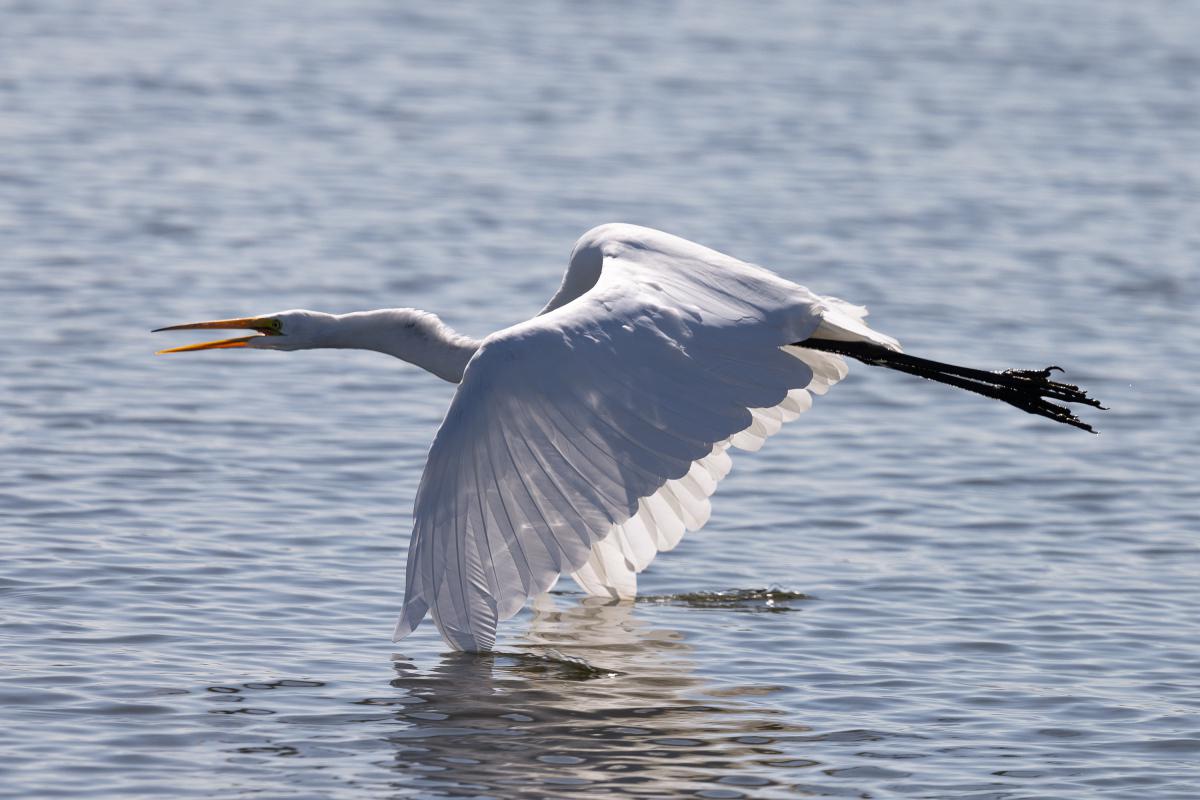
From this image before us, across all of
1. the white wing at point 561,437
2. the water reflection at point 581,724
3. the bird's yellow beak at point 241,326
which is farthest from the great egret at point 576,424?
the bird's yellow beak at point 241,326

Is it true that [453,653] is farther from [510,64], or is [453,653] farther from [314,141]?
[510,64]

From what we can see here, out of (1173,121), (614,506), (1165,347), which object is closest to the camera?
(614,506)

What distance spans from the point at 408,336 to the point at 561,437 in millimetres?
1773

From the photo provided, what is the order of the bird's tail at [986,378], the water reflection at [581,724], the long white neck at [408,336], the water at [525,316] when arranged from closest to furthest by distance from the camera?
1. the water reflection at [581,724]
2. the water at [525,316]
3. the bird's tail at [986,378]
4. the long white neck at [408,336]

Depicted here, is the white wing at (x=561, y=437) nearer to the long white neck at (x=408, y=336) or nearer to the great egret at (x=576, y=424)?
the great egret at (x=576, y=424)

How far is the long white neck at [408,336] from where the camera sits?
8.19m

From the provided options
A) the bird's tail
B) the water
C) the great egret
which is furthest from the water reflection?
the bird's tail

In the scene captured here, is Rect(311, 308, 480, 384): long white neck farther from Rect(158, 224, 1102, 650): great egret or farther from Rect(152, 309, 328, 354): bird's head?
Rect(158, 224, 1102, 650): great egret

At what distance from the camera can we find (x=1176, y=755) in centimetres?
685

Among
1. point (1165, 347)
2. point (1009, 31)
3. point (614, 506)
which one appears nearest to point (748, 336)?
point (614, 506)

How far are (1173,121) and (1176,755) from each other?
1524 cm

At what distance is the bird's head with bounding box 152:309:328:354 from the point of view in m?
8.24

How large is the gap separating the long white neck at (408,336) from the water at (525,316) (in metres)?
0.97

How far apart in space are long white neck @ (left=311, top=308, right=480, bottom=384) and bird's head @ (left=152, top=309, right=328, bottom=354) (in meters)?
0.04
